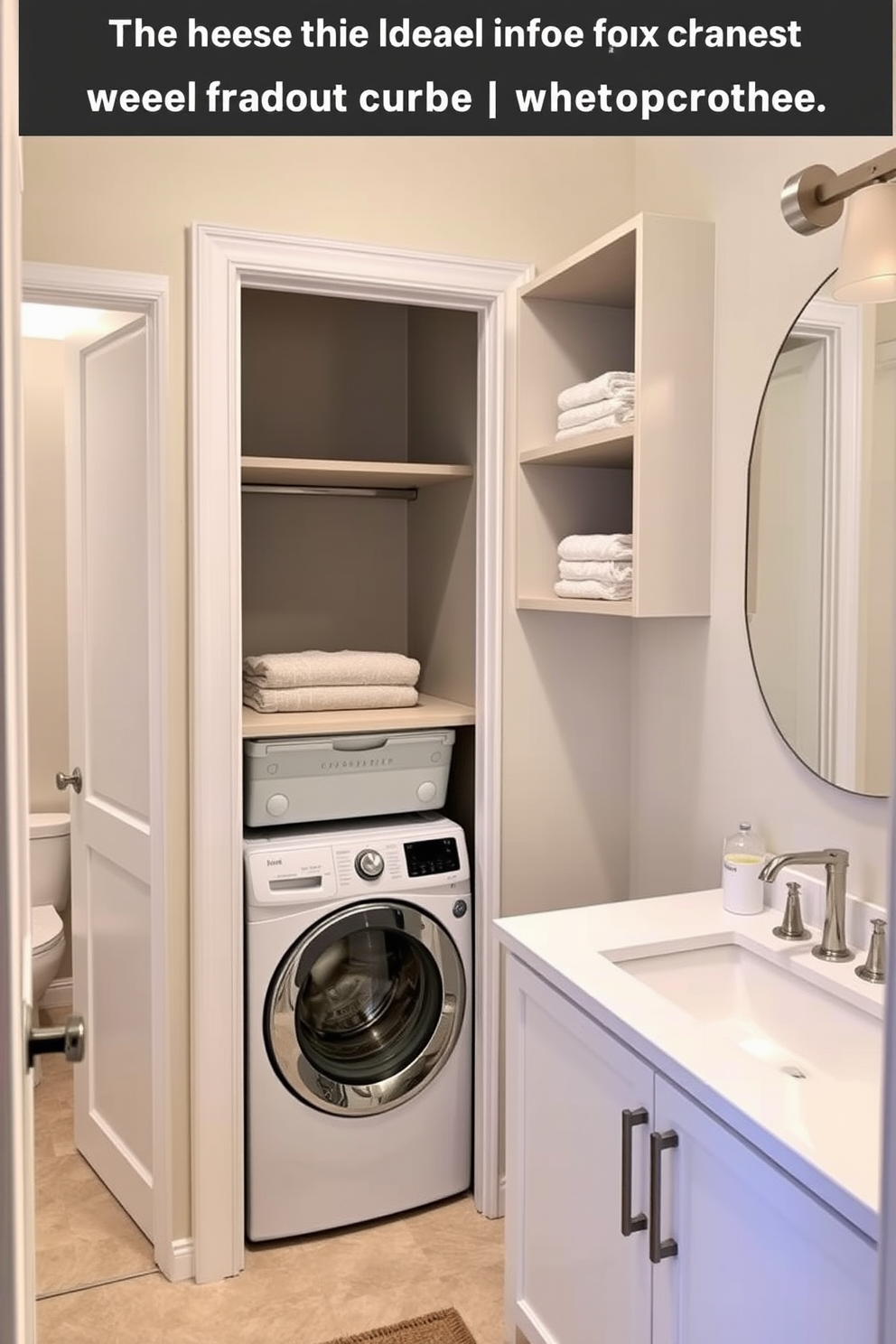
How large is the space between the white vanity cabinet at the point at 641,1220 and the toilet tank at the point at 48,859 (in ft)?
6.78

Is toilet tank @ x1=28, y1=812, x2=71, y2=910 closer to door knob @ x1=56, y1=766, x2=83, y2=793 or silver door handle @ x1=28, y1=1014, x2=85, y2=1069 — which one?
door knob @ x1=56, y1=766, x2=83, y2=793

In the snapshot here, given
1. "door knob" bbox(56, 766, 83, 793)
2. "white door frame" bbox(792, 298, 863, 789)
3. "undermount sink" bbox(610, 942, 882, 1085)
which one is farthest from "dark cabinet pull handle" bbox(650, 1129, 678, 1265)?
"door knob" bbox(56, 766, 83, 793)

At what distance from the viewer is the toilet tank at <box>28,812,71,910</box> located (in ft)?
11.6

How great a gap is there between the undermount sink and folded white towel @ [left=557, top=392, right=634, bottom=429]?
1028mm

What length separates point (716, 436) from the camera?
222cm

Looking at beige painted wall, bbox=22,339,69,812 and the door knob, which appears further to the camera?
beige painted wall, bbox=22,339,69,812

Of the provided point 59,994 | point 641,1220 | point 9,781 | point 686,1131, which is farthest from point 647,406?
point 59,994

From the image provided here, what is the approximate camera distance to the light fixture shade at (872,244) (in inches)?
64.1

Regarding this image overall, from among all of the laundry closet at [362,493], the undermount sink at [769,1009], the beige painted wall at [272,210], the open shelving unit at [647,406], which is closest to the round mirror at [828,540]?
the open shelving unit at [647,406]

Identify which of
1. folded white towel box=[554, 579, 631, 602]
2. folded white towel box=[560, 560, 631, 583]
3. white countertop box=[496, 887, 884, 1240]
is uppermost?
folded white towel box=[560, 560, 631, 583]

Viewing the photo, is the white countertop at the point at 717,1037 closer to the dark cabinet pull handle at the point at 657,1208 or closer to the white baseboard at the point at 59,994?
the dark cabinet pull handle at the point at 657,1208

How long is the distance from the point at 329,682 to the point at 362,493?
0.66 metres
